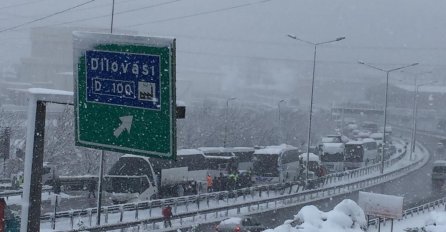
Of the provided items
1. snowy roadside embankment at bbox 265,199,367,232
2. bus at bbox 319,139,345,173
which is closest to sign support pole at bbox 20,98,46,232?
snowy roadside embankment at bbox 265,199,367,232

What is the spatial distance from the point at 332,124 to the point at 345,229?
7981cm

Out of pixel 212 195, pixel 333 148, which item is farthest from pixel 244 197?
pixel 333 148

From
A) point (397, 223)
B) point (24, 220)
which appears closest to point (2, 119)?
point (397, 223)

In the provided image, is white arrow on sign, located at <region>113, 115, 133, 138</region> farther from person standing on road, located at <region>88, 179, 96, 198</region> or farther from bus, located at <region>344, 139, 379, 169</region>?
bus, located at <region>344, 139, 379, 169</region>

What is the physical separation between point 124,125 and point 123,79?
34cm

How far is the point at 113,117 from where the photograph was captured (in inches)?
179

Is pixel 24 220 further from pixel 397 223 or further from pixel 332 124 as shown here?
pixel 332 124

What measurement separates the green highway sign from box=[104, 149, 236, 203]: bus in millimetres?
18268

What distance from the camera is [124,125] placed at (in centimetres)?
448

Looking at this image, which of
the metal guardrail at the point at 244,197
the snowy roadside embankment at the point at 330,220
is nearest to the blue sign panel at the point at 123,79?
the snowy roadside embankment at the point at 330,220

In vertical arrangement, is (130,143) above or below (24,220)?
above

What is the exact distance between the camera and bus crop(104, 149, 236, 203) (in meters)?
26.8

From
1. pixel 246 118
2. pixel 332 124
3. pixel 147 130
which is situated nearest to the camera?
pixel 147 130

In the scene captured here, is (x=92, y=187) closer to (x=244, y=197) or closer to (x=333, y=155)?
(x=244, y=197)
